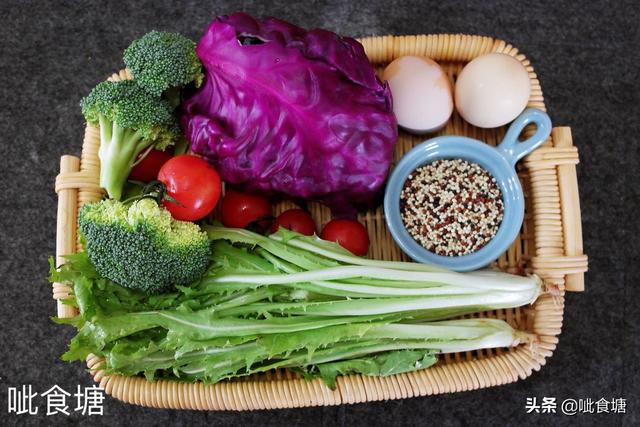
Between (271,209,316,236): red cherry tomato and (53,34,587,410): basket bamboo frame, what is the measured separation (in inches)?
2.7

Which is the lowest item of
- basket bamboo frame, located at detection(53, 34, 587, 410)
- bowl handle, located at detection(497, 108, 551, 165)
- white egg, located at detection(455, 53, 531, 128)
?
basket bamboo frame, located at detection(53, 34, 587, 410)

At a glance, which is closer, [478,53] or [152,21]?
[478,53]

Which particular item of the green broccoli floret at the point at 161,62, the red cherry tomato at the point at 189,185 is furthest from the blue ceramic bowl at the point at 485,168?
the green broccoli floret at the point at 161,62

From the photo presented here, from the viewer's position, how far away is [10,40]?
1727 millimetres

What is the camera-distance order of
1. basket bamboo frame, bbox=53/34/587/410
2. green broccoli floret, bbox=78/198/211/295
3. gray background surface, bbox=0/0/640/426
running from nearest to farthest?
1. green broccoli floret, bbox=78/198/211/295
2. basket bamboo frame, bbox=53/34/587/410
3. gray background surface, bbox=0/0/640/426

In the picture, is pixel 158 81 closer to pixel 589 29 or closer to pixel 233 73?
pixel 233 73

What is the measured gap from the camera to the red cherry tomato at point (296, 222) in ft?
4.08

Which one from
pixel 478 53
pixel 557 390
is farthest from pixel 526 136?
pixel 557 390

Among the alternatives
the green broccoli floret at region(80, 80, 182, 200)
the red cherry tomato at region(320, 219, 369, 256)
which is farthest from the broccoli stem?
the red cherry tomato at region(320, 219, 369, 256)

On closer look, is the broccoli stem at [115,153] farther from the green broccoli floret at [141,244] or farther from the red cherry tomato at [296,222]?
the red cherry tomato at [296,222]

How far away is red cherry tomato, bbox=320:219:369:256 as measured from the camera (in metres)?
1.23

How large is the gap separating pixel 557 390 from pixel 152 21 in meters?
1.46

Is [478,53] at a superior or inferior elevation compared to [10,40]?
inferior

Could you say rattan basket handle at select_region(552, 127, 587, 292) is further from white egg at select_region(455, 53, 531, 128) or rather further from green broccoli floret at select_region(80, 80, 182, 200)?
green broccoli floret at select_region(80, 80, 182, 200)
